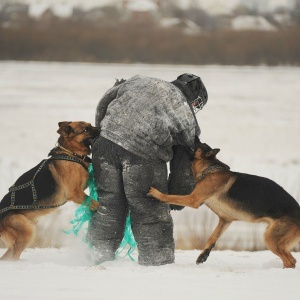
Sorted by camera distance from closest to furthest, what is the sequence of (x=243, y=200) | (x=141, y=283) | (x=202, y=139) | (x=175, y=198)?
(x=141, y=283)
(x=175, y=198)
(x=243, y=200)
(x=202, y=139)

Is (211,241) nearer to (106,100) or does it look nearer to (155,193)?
(155,193)

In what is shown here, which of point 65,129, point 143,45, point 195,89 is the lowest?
point 65,129

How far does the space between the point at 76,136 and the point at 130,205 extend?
3.03 ft

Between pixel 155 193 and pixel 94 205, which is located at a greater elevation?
pixel 155 193

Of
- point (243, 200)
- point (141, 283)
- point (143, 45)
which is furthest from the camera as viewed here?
point (143, 45)

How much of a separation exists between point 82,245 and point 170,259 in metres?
1.04

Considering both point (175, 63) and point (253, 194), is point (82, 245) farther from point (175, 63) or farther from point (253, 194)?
point (175, 63)

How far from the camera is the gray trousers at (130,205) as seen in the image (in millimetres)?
6727

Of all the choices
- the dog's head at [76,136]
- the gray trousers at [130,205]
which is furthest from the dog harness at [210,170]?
the dog's head at [76,136]

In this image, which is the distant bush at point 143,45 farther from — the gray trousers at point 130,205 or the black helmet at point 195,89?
the gray trousers at point 130,205

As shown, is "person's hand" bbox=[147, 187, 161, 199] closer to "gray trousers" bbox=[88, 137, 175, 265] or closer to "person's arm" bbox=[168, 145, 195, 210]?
"gray trousers" bbox=[88, 137, 175, 265]

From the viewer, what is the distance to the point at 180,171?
23.0 ft

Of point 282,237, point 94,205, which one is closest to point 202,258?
point 282,237

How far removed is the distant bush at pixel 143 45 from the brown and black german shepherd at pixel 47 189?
21.1m
